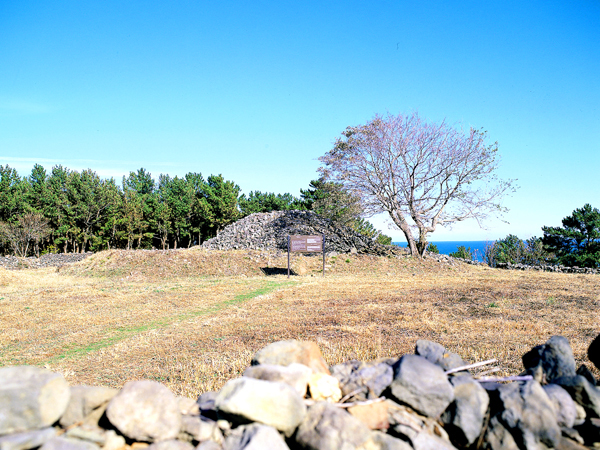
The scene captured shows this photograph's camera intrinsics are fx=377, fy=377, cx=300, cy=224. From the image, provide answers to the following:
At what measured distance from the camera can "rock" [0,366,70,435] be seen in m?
2.43

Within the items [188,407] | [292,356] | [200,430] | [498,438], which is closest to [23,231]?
[188,407]

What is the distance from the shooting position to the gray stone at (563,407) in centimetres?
332

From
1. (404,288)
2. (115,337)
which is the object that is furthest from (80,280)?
(404,288)

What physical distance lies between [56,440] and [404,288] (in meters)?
14.4

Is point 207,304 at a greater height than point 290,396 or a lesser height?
lesser

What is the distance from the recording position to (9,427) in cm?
242

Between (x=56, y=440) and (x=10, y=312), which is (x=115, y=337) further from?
(x=56, y=440)

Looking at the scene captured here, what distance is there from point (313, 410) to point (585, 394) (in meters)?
2.57

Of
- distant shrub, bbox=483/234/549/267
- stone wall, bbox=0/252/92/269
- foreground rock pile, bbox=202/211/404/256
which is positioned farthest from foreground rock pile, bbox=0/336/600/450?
distant shrub, bbox=483/234/549/267

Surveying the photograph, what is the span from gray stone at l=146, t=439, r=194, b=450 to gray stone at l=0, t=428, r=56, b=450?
65 centimetres

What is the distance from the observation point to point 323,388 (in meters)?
3.34

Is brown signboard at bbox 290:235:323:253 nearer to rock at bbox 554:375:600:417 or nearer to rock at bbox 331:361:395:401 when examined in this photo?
rock at bbox 331:361:395:401

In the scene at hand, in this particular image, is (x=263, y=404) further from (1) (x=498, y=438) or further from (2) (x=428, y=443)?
(1) (x=498, y=438)

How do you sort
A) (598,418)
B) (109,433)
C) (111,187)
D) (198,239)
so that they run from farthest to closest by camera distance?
1. (198,239)
2. (111,187)
3. (598,418)
4. (109,433)
